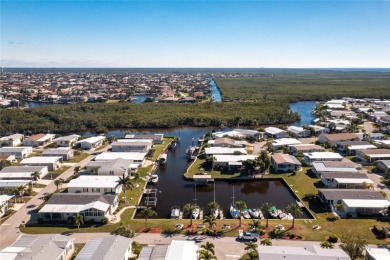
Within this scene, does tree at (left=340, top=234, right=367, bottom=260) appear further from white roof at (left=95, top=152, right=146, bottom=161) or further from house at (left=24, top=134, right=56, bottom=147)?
house at (left=24, top=134, right=56, bottom=147)

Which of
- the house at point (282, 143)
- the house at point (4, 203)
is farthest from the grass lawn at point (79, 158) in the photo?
the house at point (282, 143)

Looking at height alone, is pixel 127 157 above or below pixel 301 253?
above

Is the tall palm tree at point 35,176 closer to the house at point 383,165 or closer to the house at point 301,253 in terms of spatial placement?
the house at point 301,253

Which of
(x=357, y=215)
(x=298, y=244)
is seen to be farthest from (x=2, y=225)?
(x=357, y=215)

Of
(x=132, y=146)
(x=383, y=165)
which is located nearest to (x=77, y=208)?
(x=132, y=146)

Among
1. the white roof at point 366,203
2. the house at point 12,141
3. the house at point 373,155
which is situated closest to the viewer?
the white roof at point 366,203

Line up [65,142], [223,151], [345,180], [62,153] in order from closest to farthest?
1. [345,180]
2. [62,153]
3. [223,151]
4. [65,142]

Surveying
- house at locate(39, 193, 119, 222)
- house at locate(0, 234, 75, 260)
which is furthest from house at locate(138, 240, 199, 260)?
house at locate(39, 193, 119, 222)

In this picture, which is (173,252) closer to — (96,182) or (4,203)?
(96,182)
